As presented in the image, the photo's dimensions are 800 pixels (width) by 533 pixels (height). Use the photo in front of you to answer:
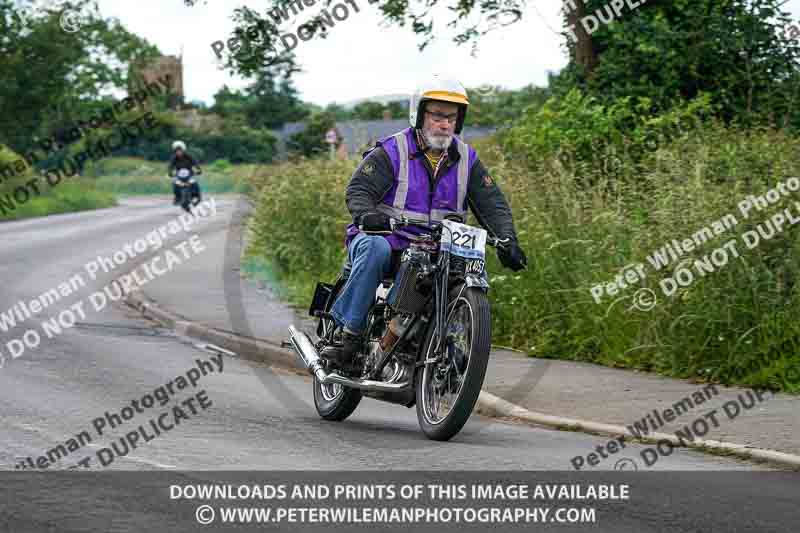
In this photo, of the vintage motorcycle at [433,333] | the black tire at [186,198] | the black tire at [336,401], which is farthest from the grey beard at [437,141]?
the black tire at [186,198]

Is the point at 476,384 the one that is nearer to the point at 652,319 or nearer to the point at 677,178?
the point at 652,319

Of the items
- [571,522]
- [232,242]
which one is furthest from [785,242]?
[232,242]

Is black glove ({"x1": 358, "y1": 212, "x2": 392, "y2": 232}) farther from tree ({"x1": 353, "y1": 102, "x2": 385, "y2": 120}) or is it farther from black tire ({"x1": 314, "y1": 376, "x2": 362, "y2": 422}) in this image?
tree ({"x1": 353, "y1": 102, "x2": 385, "y2": 120})

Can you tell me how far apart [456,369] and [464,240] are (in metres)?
0.77

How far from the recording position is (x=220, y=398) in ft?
33.0

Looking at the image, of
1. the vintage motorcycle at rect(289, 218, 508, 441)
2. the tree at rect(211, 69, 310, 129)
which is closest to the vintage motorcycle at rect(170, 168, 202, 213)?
the vintage motorcycle at rect(289, 218, 508, 441)

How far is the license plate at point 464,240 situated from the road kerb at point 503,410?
5.28 feet

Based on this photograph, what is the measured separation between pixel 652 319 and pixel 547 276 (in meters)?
1.62

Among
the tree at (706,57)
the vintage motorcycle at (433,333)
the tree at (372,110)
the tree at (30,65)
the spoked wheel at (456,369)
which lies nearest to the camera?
the spoked wheel at (456,369)

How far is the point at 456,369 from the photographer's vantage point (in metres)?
7.71

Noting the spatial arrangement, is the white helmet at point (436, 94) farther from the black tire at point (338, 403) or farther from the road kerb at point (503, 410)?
the road kerb at point (503, 410)

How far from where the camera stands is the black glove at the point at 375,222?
8086 mm

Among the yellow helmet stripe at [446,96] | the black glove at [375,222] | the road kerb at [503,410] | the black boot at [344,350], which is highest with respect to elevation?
the yellow helmet stripe at [446,96]

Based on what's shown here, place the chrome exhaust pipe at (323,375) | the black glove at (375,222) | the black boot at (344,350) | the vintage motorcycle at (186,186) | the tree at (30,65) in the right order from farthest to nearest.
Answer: the tree at (30,65) < the vintage motorcycle at (186,186) < the black boot at (344,350) < the chrome exhaust pipe at (323,375) < the black glove at (375,222)
